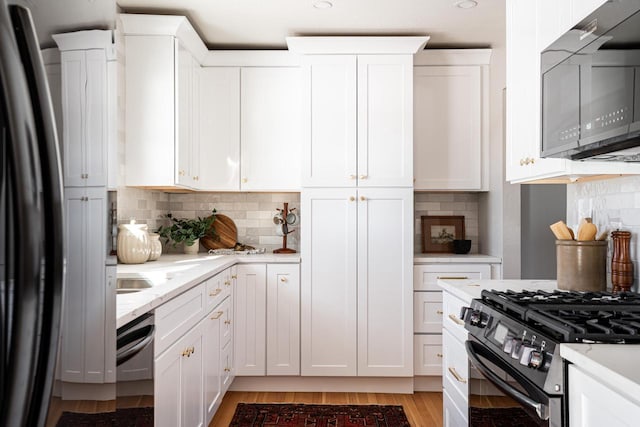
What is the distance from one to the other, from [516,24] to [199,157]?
226 cm

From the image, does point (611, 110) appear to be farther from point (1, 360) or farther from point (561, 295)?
point (1, 360)

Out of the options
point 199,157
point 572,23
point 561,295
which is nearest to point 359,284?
point 199,157

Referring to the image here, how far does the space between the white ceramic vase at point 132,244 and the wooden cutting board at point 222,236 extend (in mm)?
891

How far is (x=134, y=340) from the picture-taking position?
1.57 m

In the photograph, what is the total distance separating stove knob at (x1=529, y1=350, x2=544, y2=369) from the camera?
4.40 ft

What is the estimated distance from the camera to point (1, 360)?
402mm

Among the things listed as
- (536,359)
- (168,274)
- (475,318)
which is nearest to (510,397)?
(536,359)

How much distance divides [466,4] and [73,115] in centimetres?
306

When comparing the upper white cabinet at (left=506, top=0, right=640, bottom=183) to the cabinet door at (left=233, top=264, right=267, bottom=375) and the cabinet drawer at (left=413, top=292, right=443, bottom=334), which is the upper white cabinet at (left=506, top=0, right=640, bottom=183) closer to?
the cabinet drawer at (left=413, top=292, right=443, bottom=334)

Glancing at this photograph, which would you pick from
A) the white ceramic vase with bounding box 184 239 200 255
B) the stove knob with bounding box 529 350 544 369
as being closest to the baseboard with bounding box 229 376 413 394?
the white ceramic vase with bounding box 184 239 200 255

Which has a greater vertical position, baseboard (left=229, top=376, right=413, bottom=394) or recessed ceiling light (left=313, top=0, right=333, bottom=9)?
recessed ceiling light (left=313, top=0, right=333, bottom=9)

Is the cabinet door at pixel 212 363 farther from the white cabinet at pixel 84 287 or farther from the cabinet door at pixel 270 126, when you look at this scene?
the white cabinet at pixel 84 287

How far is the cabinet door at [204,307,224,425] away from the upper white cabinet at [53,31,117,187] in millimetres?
2241

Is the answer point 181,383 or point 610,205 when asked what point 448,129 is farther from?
point 181,383
